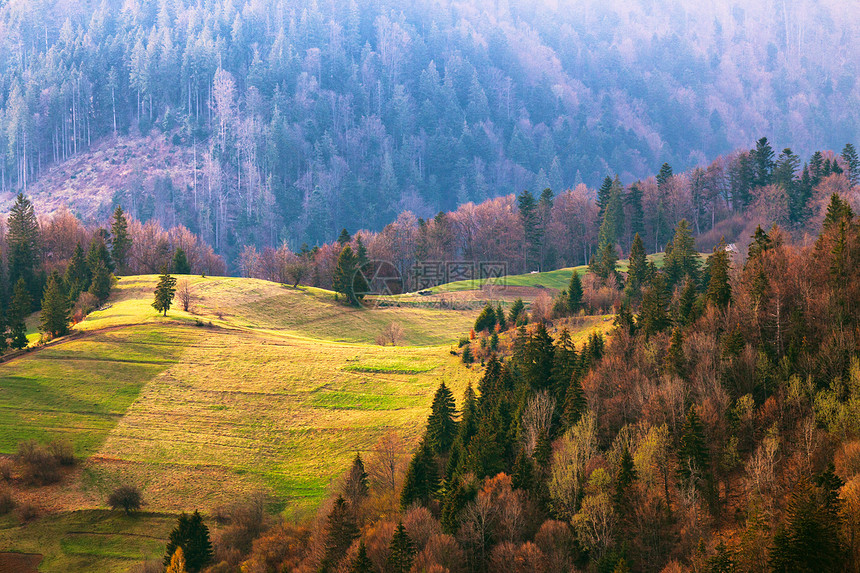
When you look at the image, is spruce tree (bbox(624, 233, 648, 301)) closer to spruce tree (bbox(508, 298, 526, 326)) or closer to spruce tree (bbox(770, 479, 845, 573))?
spruce tree (bbox(508, 298, 526, 326))

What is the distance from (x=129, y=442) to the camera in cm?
6638

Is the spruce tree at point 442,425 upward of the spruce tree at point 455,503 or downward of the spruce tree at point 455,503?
upward

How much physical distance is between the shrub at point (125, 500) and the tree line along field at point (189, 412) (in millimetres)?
940

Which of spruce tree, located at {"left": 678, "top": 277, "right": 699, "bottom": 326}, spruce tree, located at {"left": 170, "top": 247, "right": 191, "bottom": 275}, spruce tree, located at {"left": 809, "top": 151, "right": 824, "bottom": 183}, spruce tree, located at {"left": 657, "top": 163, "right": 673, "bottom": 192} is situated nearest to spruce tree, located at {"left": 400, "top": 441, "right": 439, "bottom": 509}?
spruce tree, located at {"left": 678, "top": 277, "right": 699, "bottom": 326}

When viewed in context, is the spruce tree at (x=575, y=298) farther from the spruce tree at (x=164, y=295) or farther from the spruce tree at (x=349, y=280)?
the spruce tree at (x=164, y=295)

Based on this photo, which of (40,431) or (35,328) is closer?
(40,431)

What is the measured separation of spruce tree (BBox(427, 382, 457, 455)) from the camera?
2405 inches

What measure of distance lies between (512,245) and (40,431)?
10663 centimetres

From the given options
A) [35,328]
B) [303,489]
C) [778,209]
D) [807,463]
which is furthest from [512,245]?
[807,463]

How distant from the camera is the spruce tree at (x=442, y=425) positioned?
6109cm

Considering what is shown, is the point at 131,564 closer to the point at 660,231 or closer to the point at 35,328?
the point at 35,328

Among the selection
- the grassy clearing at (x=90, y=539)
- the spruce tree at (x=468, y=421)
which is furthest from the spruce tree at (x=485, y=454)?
the grassy clearing at (x=90, y=539)

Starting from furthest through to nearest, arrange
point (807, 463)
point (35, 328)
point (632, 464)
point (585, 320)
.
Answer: point (35, 328) < point (585, 320) < point (632, 464) < point (807, 463)

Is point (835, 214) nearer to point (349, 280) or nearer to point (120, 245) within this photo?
point (349, 280)
